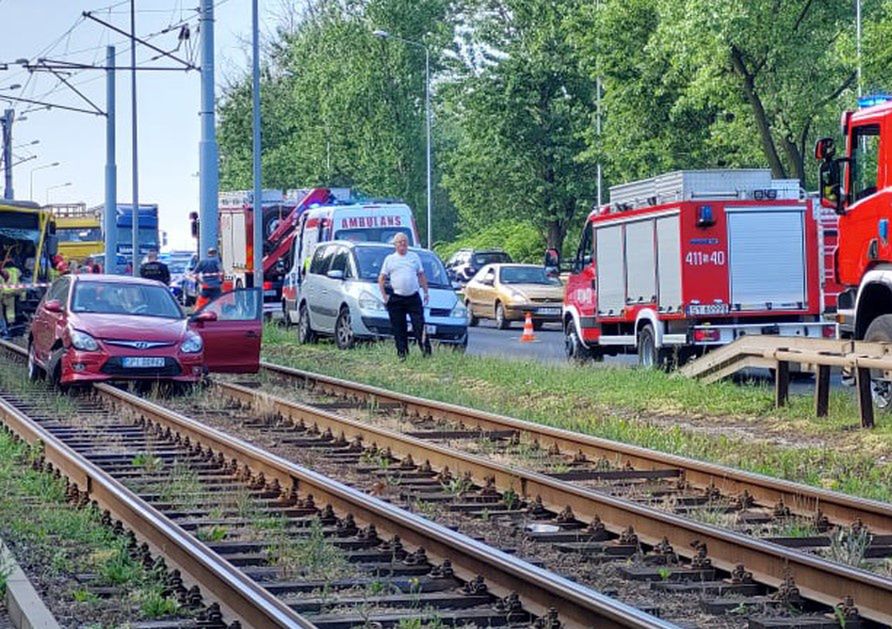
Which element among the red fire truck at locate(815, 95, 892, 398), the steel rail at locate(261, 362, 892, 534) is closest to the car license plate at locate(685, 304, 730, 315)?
the red fire truck at locate(815, 95, 892, 398)

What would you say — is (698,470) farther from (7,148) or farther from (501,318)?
(7,148)

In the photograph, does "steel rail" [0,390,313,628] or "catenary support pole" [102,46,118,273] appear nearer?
"steel rail" [0,390,313,628]

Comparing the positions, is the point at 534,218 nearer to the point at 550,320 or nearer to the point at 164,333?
the point at 550,320

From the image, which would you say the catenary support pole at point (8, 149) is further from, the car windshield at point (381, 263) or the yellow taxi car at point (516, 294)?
the car windshield at point (381, 263)

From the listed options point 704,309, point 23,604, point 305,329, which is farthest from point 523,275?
point 23,604

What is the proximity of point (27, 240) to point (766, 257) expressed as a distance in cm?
2080

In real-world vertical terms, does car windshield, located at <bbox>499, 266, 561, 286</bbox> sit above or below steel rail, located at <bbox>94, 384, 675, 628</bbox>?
above

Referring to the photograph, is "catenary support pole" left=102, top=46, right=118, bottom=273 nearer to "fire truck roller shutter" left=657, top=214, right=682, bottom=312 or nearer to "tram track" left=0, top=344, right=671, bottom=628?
"fire truck roller shutter" left=657, top=214, right=682, bottom=312

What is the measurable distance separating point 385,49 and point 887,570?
63920 millimetres

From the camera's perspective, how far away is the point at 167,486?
492 inches

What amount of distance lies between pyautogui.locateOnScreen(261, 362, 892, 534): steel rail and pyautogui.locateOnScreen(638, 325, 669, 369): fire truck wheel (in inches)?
205

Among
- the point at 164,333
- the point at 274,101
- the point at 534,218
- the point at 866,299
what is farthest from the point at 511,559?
the point at 274,101

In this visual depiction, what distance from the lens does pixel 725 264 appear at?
75.2 ft

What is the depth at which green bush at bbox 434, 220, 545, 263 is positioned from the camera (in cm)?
7044
